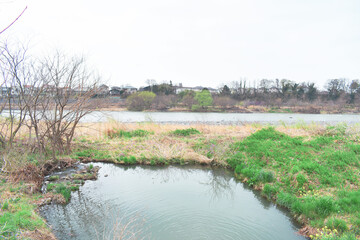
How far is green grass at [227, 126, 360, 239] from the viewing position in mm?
4586

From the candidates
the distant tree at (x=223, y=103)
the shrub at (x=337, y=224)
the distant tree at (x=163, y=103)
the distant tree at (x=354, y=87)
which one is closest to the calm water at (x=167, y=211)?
the shrub at (x=337, y=224)

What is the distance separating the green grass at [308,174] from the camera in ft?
15.0

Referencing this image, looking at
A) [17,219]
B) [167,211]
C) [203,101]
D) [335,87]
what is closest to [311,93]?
[335,87]

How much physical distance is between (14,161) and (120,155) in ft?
12.8

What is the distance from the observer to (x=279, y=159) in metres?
7.50

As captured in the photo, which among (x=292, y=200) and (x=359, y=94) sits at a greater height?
(x=359, y=94)

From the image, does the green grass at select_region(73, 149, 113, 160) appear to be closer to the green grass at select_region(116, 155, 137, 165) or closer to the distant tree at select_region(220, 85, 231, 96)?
the green grass at select_region(116, 155, 137, 165)

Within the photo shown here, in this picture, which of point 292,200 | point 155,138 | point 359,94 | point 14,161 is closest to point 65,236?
point 14,161

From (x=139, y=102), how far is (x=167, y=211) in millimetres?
35433

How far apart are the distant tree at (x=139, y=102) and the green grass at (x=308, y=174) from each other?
3154cm

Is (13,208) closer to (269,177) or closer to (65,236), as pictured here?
(65,236)

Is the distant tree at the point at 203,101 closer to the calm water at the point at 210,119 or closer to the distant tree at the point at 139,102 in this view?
the distant tree at the point at 139,102

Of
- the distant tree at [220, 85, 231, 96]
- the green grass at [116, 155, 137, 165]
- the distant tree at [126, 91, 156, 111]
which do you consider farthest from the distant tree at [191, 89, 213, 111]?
the green grass at [116, 155, 137, 165]

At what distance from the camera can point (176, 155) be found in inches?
366
